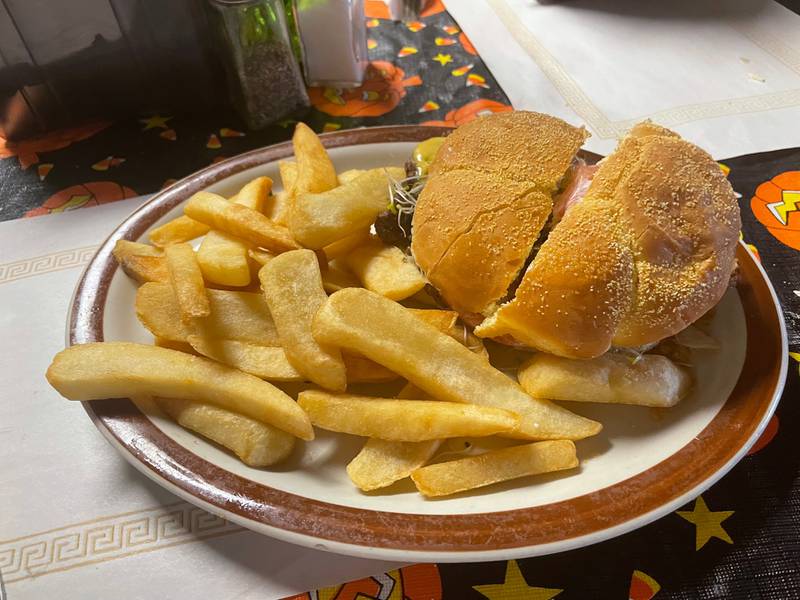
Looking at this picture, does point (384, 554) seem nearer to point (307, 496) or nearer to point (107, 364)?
point (307, 496)

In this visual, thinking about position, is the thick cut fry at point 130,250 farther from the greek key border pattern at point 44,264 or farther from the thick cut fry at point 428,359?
the thick cut fry at point 428,359

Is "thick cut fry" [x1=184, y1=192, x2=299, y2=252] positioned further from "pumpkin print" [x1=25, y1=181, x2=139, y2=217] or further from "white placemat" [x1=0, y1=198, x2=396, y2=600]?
"pumpkin print" [x1=25, y1=181, x2=139, y2=217]

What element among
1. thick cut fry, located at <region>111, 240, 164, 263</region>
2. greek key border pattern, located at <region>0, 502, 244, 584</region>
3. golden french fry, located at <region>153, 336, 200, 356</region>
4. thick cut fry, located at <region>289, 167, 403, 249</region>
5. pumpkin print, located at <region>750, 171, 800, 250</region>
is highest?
thick cut fry, located at <region>289, 167, 403, 249</region>

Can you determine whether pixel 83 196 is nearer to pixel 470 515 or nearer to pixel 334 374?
pixel 334 374

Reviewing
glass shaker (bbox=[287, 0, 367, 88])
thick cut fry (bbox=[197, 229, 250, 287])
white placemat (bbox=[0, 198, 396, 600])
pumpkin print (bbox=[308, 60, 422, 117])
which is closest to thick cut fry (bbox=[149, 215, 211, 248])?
thick cut fry (bbox=[197, 229, 250, 287])

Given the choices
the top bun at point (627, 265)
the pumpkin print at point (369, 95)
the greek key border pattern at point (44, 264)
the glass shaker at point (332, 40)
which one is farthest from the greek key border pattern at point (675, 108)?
the greek key border pattern at point (44, 264)
